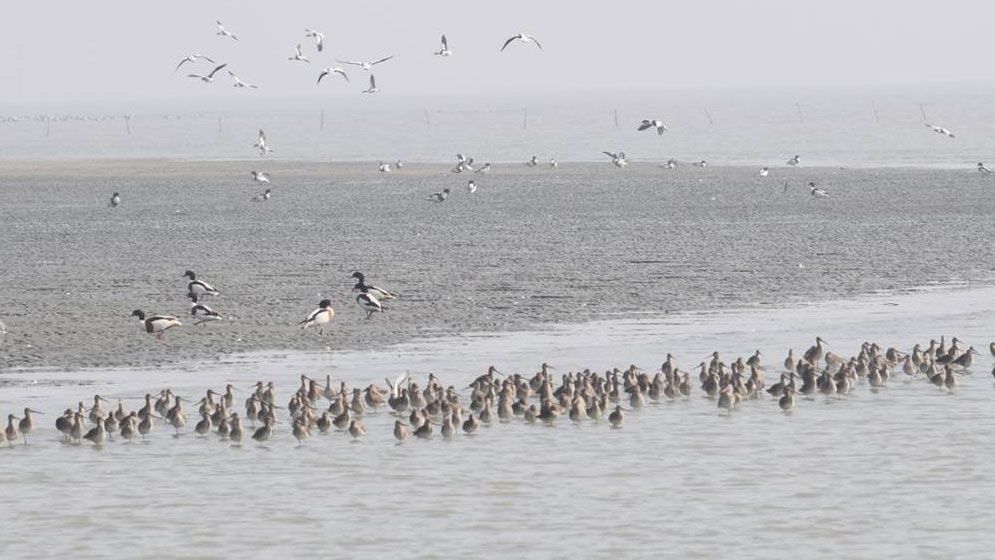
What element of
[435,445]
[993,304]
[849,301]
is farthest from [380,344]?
[993,304]

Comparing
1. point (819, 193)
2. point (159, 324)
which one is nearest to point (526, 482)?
point (159, 324)

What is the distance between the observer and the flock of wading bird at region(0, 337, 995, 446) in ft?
63.7

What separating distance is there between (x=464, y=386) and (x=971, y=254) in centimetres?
1609

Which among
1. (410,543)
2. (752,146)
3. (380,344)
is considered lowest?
(410,543)

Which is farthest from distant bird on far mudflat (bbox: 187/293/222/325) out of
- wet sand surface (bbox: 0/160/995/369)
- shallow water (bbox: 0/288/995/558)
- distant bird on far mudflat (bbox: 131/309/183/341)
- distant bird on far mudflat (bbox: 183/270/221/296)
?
shallow water (bbox: 0/288/995/558)

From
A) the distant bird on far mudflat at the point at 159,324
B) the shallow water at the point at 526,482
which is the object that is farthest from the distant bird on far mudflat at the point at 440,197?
the shallow water at the point at 526,482

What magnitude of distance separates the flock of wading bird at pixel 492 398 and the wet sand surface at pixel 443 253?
3.81 metres

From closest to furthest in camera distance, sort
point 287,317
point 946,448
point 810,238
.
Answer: point 946,448 < point 287,317 < point 810,238

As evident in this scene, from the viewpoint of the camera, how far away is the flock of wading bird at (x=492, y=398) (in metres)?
19.4

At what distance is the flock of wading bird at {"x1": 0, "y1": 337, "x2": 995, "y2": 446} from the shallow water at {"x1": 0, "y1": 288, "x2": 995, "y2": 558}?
172mm

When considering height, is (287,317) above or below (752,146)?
below

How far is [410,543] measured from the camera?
15.4 meters

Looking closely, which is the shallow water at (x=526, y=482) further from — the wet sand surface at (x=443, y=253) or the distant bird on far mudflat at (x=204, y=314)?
the wet sand surface at (x=443, y=253)

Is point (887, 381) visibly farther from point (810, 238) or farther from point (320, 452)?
point (810, 238)
